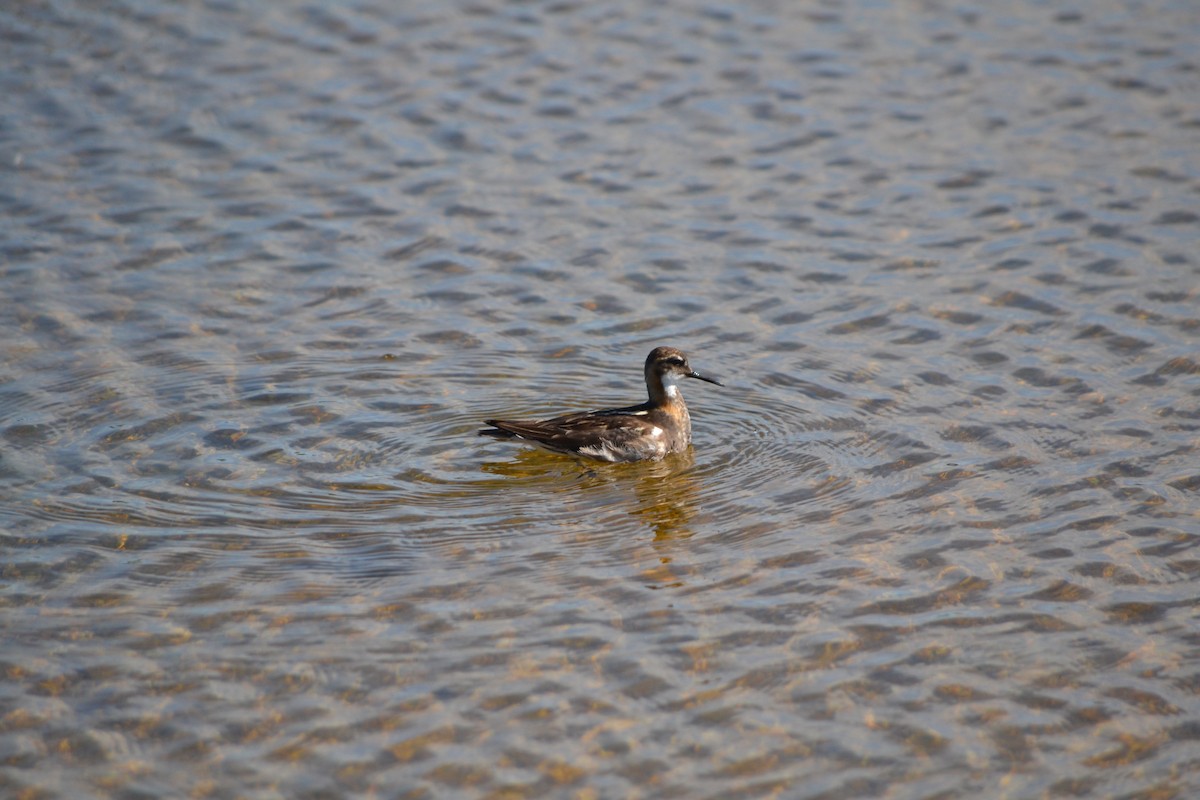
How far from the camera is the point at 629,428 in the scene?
37.0ft

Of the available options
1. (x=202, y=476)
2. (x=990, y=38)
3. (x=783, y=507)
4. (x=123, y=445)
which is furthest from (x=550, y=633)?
(x=990, y=38)

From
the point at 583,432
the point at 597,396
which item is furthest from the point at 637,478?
the point at 597,396

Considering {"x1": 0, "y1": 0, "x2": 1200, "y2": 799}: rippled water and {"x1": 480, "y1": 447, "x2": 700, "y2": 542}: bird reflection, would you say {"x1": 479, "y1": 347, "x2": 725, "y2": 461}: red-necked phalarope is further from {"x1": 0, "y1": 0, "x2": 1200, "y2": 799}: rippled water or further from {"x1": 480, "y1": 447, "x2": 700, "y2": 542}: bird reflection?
{"x1": 0, "y1": 0, "x2": 1200, "y2": 799}: rippled water

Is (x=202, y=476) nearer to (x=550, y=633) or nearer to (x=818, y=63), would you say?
(x=550, y=633)

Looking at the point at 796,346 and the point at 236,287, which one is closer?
the point at 796,346

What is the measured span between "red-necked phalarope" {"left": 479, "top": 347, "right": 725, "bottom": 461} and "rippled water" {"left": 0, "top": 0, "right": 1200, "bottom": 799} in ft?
0.80

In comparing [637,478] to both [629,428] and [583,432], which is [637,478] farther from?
[583,432]

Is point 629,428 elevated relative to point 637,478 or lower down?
elevated

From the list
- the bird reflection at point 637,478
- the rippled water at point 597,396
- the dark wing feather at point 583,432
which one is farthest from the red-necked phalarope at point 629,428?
the rippled water at point 597,396

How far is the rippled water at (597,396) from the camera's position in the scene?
7.96 metres

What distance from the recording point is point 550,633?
Answer: 344 inches

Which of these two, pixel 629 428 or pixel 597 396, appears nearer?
pixel 629 428

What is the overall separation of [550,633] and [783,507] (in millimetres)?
2356

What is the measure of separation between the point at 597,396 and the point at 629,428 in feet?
3.18
